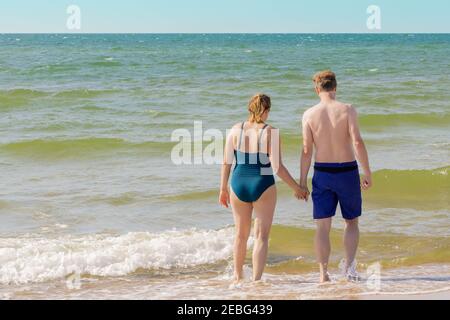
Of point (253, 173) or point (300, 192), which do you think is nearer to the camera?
point (253, 173)

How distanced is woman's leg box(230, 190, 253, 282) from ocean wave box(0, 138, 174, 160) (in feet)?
27.9

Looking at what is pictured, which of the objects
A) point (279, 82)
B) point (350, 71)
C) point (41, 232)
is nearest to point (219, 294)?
point (41, 232)

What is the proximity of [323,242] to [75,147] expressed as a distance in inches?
387

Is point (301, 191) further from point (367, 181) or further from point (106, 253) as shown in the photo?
point (106, 253)

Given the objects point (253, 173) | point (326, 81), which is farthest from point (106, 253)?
point (326, 81)

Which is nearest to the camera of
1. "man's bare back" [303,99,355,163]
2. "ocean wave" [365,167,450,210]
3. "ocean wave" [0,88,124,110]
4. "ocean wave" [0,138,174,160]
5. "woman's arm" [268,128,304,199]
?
"woman's arm" [268,128,304,199]

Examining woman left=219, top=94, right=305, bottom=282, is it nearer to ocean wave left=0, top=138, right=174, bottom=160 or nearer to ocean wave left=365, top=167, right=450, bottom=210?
ocean wave left=365, top=167, right=450, bottom=210

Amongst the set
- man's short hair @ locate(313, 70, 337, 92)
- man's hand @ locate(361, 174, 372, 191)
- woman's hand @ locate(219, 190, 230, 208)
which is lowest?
woman's hand @ locate(219, 190, 230, 208)

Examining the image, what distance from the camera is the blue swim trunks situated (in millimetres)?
6215

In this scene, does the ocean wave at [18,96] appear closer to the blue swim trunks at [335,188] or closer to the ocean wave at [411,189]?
the ocean wave at [411,189]

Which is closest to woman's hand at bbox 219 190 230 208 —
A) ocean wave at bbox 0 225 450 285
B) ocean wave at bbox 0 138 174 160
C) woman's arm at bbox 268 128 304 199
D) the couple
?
the couple

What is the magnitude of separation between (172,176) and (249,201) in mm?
6170

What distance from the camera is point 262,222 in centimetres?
625

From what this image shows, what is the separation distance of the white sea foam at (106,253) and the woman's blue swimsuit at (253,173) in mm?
2025
